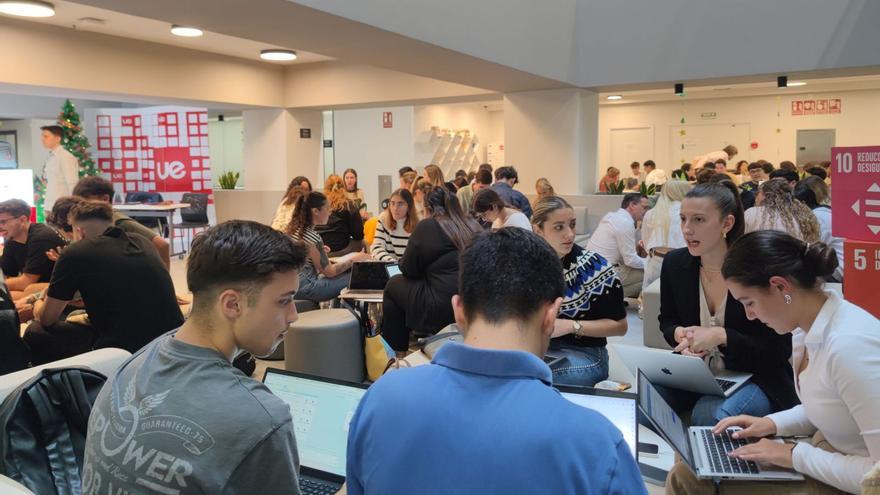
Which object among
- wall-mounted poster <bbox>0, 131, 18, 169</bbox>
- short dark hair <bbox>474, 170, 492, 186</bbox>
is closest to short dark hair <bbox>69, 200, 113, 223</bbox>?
short dark hair <bbox>474, 170, 492, 186</bbox>

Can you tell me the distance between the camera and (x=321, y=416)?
1.94 m

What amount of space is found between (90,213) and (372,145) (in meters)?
10.7

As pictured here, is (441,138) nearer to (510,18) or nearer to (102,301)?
(510,18)

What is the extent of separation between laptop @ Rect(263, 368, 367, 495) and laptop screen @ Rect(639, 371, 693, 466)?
0.77 metres

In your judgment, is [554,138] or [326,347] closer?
[326,347]

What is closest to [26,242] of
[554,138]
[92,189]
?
[92,189]

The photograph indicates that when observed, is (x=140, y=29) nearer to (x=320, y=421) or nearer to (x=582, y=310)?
(x=582, y=310)

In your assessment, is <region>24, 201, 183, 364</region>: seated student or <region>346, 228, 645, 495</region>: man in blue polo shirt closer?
<region>346, 228, 645, 495</region>: man in blue polo shirt

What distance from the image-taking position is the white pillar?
8.90 meters

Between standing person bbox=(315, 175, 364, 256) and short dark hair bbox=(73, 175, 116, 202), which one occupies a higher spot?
short dark hair bbox=(73, 175, 116, 202)

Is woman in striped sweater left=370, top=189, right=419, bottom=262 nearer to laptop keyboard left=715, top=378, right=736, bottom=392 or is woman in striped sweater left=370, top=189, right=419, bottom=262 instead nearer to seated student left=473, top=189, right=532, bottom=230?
seated student left=473, top=189, right=532, bottom=230

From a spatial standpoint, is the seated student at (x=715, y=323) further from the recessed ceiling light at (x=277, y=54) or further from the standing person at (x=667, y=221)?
the recessed ceiling light at (x=277, y=54)

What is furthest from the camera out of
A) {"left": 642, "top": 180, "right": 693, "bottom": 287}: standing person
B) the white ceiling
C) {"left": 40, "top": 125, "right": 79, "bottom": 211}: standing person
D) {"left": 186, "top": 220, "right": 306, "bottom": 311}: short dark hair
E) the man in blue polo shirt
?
{"left": 40, "top": 125, "right": 79, "bottom": 211}: standing person

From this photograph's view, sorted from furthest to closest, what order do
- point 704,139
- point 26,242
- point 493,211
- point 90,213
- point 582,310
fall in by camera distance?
1. point 704,139
2. point 493,211
3. point 26,242
4. point 90,213
5. point 582,310
